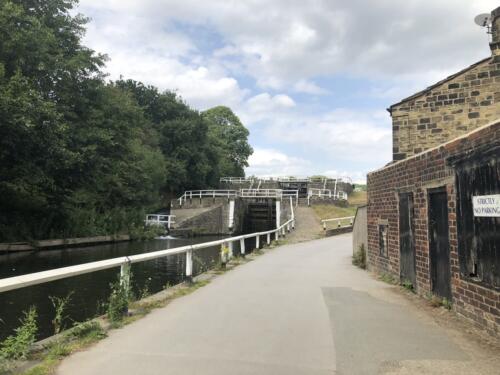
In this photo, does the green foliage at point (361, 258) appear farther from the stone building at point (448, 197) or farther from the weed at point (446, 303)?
the weed at point (446, 303)

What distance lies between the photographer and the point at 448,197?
7.25m

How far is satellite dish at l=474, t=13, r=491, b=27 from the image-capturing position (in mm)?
14039

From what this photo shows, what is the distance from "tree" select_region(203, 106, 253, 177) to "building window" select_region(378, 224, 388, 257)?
62.5 meters

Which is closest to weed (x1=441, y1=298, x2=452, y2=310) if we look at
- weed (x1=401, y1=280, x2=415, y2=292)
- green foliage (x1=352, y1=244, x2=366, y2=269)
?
weed (x1=401, y1=280, x2=415, y2=292)

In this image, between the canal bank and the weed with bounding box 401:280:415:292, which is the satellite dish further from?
the canal bank

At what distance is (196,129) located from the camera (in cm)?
5881

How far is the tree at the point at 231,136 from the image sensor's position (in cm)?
7619

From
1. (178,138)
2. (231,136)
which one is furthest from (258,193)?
(231,136)

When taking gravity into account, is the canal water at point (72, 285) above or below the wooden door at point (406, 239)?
below

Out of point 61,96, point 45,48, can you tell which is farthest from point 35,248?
point 45,48

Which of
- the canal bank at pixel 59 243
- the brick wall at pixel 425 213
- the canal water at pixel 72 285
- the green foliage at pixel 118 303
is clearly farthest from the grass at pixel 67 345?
the canal bank at pixel 59 243

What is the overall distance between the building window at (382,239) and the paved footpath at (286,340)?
Result: 2.33 meters

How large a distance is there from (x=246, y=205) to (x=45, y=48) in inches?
1207

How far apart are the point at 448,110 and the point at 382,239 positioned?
15.5 feet
